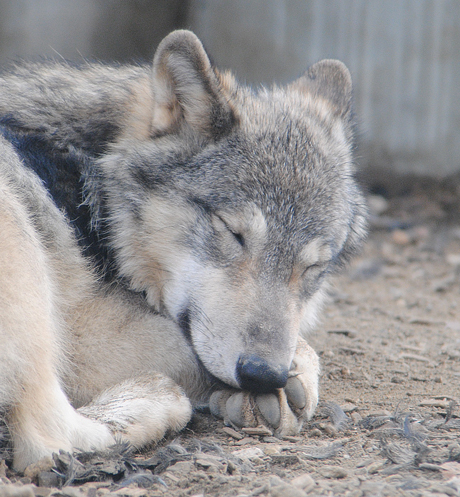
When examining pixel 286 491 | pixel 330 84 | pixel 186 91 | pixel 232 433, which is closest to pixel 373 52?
pixel 330 84

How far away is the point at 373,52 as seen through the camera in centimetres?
837

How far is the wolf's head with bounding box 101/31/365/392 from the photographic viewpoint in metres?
3.07

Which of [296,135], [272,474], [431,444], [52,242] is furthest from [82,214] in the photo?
[431,444]

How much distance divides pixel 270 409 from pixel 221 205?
107 cm

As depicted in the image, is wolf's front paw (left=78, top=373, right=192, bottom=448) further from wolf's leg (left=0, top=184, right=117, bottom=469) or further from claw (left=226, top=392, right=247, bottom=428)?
claw (left=226, top=392, right=247, bottom=428)

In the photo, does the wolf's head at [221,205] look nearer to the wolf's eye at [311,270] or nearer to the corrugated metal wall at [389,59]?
the wolf's eye at [311,270]

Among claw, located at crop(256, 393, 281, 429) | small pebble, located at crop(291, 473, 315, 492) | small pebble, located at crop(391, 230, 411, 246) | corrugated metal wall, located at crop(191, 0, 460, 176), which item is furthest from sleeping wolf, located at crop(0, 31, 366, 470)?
corrugated metal wall, located at crop(191, 0, 460, 176)

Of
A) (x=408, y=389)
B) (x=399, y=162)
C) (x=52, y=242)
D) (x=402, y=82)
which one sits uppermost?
(x=402, y=82)

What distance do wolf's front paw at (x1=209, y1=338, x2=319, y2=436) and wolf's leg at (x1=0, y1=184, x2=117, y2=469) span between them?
23.9 inches

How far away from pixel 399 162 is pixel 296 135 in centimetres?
531

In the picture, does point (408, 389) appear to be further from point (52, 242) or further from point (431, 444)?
point (52, 242)

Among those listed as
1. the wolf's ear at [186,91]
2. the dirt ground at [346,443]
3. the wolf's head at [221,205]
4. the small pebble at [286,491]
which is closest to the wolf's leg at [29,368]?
the dirt ground at [346,443]

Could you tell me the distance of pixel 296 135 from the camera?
350 cm

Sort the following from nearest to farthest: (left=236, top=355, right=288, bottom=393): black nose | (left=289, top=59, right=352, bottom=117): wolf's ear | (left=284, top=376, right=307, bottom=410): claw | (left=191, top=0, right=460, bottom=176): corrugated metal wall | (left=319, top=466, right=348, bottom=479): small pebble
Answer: (left=319, top=466, right=348, bottom=479): small pebble, (left=236, top=355, right=288, bottom=393): black nose, (left=284, top=376, right=307, bottom=410): claw, (left=289, top=59, right=352, bottom=117): wolf's ear, (left=191, top=0, right=460, bottom=176): corrugated metal wall
